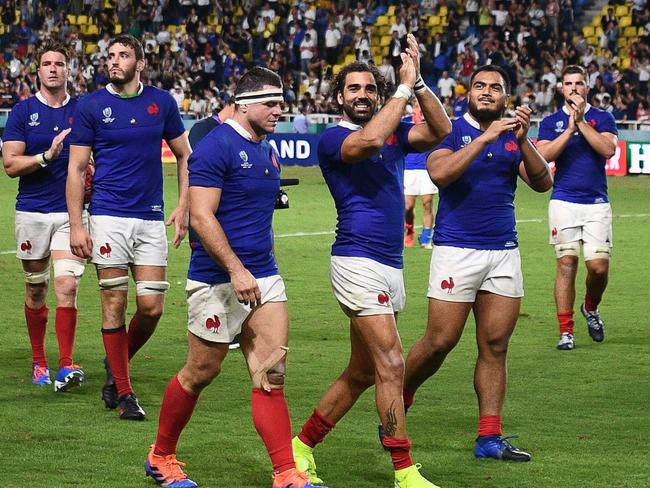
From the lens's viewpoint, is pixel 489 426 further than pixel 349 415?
No

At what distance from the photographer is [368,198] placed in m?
6.76

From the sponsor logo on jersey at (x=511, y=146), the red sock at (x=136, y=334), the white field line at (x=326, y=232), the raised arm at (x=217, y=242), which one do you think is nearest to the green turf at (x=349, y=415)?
the red sock at (x=136, y=334)

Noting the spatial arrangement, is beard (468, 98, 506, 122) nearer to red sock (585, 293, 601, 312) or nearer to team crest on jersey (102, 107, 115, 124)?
team crest on jersey (102, 107, 115, 124)

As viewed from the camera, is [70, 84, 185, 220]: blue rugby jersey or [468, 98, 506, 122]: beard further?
[70, 84, 185, 220]: blue rugby jersey

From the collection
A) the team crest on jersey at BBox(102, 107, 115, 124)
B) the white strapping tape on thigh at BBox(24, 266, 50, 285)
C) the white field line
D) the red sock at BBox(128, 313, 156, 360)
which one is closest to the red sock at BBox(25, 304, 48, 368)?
the white strapping tape on thigh at BBox(24, 266, 50, 285)

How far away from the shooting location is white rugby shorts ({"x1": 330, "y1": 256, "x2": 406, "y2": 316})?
21.8 feet

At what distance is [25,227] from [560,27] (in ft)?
92.3

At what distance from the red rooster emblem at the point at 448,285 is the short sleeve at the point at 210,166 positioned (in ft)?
5.39

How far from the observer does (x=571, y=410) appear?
28.2ft

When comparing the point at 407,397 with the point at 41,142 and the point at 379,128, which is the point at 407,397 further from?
the point at 41,142

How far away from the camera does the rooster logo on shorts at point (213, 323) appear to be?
6469mm

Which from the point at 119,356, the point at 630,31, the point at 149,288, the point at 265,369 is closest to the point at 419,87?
the point at 265,369

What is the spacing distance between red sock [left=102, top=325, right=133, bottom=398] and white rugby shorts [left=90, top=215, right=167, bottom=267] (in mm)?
430

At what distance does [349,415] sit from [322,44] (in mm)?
30881
